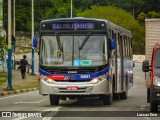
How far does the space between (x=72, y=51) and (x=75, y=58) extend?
284mm

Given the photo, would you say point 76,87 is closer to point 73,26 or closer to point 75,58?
point 75,58

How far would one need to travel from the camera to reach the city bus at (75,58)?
19359mm

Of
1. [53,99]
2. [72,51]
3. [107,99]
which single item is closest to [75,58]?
[72,51]

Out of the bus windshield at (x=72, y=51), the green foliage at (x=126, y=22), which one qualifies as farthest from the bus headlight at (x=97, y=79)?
the green foliage at (x=126, y=22)

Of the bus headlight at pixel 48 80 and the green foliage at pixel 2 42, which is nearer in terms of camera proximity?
the bus headlight at pixel 48 80

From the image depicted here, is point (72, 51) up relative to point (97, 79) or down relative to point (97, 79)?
up

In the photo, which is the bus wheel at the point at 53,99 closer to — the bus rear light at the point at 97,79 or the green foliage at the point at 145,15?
the bus rear light at the point at 97,79

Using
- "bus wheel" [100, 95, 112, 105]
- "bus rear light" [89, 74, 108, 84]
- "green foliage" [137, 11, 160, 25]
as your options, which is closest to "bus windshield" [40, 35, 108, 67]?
"bus rear light" [89, 74, 108, 84]

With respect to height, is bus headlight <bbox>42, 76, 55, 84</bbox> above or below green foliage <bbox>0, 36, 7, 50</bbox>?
below

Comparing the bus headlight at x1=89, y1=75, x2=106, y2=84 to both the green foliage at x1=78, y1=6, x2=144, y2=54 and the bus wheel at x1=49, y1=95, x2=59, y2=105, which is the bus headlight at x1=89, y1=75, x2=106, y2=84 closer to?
the bus wheel at x1=49, y1=95, x2=59, y2=105

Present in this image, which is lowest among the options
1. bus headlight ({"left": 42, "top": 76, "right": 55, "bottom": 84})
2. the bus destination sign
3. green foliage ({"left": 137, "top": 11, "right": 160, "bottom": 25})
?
bus headlight ({"left": 42, "top": 76, "right": 55, "bottom": 84})

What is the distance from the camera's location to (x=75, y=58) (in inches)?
771

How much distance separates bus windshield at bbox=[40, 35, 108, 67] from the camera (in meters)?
19.5

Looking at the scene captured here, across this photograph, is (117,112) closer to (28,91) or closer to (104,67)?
(104,67)
